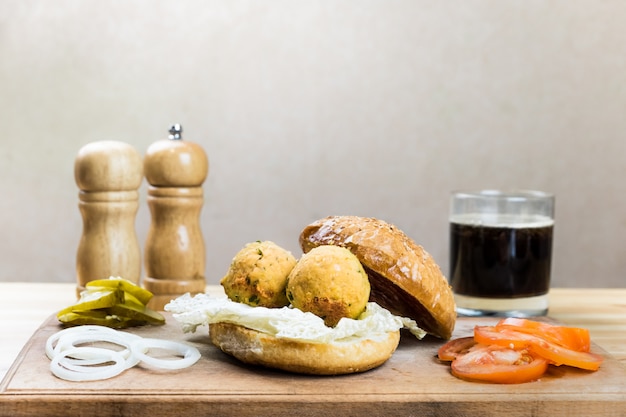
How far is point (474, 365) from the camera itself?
60.6 inches

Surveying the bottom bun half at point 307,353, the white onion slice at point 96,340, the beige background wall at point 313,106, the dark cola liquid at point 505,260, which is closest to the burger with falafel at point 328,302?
the bottom bun half at point 307,353

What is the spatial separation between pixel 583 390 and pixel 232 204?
2383mm

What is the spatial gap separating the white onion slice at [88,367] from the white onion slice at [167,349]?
0.04 meters

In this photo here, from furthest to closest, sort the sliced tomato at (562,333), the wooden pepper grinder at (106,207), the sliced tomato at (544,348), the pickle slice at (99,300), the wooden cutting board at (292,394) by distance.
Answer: the wooden pepper grinder at (106,207), the pickle slice at (99,300), the sliced tomato at (562,333), the sliced tomato at (544,348), the wooden cutting board at (292,394)

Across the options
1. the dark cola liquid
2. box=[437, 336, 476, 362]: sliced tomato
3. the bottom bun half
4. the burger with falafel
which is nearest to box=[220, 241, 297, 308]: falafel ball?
the burger with falafel

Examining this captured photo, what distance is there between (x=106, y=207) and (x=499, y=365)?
1.13 metres

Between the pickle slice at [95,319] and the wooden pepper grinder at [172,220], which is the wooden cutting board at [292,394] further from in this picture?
the wooden pepper grinder at [172,220]

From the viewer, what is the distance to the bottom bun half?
1.49 metres

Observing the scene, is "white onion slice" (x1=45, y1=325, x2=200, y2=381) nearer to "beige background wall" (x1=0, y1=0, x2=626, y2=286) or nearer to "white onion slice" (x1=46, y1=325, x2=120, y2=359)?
"white onion slice" (x1=46, y1=325, x2=120, y2=359)

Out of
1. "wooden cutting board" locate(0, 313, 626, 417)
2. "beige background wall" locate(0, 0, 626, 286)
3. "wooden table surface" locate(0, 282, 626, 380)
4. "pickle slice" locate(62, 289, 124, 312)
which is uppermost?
"beige background wall" locate(0, 0, 626, 286)

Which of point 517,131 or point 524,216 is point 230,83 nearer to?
point 517,131

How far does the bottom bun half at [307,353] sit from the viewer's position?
149 centimetres

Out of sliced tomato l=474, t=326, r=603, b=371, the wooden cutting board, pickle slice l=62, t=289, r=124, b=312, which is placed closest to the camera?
the wooden cutting board

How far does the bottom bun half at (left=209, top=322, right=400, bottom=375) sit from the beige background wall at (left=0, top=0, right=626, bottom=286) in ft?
6.96
